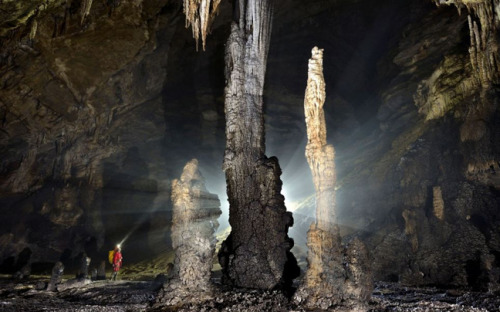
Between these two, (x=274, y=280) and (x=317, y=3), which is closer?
(x=274, y=280)

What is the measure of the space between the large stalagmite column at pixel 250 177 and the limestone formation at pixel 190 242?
2.20ft

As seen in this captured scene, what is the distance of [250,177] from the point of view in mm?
7523

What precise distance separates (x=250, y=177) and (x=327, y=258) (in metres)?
2.52

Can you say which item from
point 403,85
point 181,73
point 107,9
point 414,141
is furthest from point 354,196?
point 107,9

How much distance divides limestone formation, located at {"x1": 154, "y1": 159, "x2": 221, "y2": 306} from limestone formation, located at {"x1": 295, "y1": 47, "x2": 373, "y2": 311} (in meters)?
1.87

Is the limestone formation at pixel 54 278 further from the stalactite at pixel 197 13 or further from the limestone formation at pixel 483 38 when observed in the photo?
the limestone formation at pixel 483 38

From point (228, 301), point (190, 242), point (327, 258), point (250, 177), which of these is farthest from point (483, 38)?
point (228, 301)

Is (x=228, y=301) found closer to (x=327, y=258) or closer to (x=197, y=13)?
(x=327, y=258)

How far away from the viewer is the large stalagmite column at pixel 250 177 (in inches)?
268

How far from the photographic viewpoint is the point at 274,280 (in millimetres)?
6617

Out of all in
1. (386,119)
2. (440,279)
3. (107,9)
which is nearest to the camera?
(440,279)

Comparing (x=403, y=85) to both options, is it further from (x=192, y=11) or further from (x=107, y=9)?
(x=107, y=9)

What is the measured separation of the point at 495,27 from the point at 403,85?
17.6 ft

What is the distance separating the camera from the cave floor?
5.38 m
